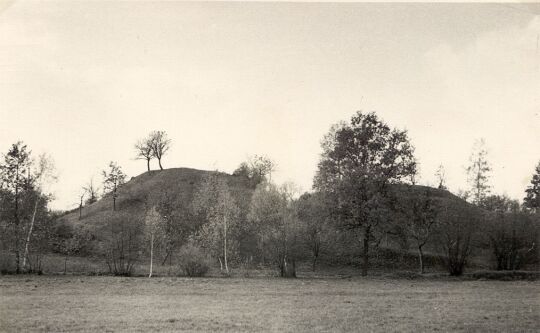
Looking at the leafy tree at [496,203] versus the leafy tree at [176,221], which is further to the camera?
the leafy tree at [496,203]

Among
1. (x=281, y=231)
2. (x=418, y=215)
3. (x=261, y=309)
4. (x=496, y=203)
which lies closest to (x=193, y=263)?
(x=281, y=231)

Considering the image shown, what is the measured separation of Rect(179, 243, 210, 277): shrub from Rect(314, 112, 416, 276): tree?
12621 mm

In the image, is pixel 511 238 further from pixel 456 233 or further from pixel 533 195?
pixel 533 195

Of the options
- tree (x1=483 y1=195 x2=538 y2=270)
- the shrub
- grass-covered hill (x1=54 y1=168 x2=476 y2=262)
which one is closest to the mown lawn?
the shrub

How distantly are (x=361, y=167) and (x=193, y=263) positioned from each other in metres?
17.0

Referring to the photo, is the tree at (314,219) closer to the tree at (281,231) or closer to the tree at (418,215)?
the tree at (281,231)

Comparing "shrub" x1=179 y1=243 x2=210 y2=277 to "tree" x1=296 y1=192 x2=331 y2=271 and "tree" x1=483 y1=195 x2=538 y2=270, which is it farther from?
"tree" x1=483 y1=195 x2=538 y2=270

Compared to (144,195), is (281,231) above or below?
below

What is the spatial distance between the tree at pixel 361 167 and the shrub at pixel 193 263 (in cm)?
1262

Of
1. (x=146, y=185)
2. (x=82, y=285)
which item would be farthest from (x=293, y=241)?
(x=146, y=185)

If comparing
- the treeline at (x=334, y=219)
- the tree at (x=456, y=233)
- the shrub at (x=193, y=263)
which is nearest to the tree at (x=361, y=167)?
the treeline at (x=334, y=219)

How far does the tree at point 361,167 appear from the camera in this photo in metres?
38.7

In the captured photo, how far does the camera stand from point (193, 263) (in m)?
36.3

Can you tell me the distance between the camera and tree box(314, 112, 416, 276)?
38.7 meters
